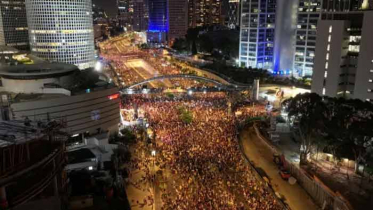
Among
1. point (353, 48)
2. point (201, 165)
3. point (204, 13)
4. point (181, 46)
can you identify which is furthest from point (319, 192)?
point (204, 13)

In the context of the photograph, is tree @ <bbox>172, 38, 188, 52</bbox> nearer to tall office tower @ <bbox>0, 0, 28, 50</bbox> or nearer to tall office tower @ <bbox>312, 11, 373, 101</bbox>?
tall office tower @ <bbox>0, 0, 28, 50</bbox>

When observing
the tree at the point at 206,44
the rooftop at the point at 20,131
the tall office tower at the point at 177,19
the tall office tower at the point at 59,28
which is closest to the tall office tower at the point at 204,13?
the tall office tower at the point at 177,19

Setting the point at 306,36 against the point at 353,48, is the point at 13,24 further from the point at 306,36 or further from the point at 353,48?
the point at 353,48

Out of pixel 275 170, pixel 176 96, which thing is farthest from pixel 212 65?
pixel 275 170

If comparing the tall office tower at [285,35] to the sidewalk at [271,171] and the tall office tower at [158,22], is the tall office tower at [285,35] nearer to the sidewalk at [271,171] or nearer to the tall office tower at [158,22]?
the sidewalk at [271,171]

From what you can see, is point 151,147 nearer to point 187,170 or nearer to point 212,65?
point 187,170

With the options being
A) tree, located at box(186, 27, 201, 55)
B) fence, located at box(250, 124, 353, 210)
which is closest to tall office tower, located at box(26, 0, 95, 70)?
tree, located at box(186, 27, 201, 55)
